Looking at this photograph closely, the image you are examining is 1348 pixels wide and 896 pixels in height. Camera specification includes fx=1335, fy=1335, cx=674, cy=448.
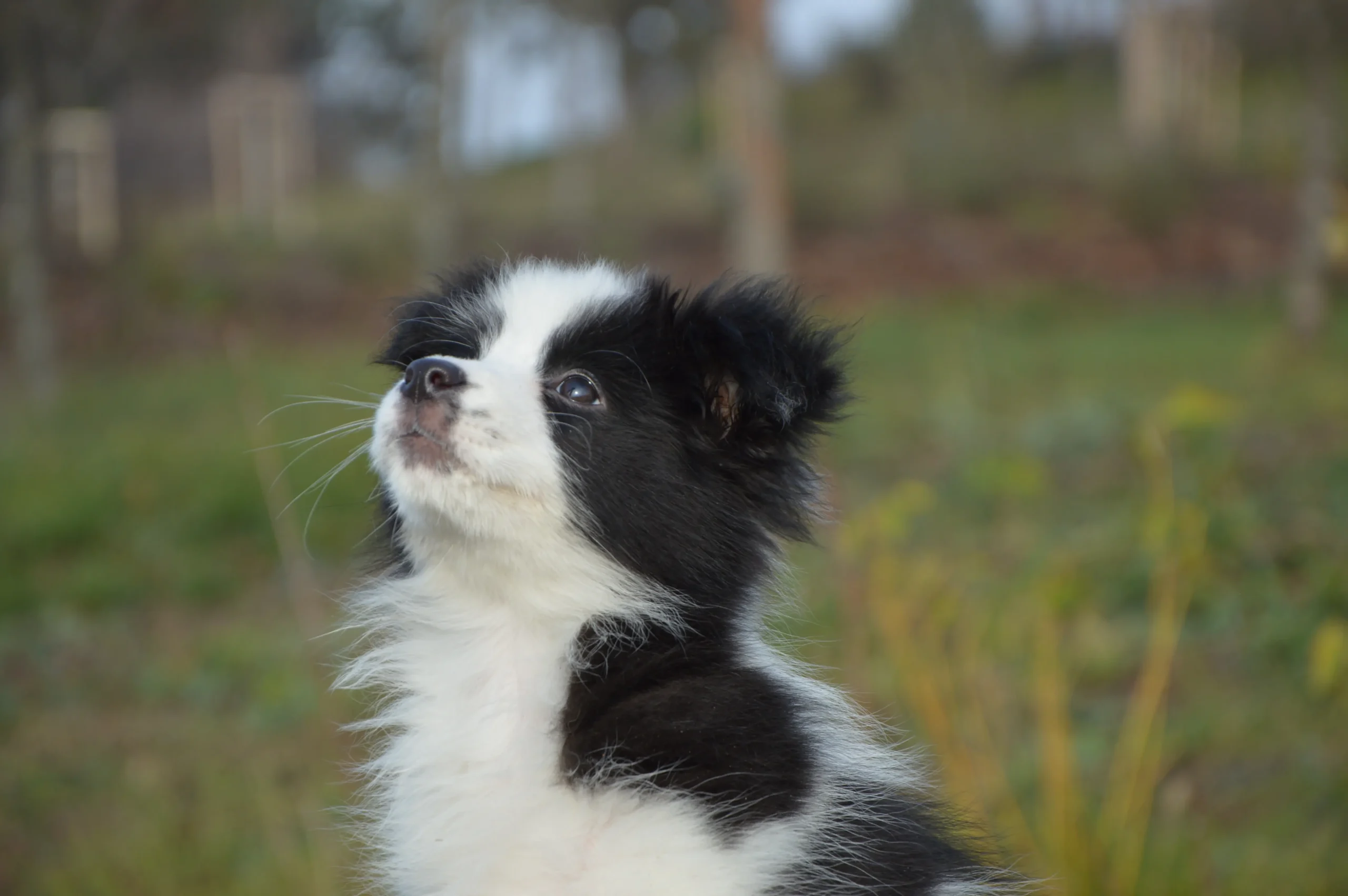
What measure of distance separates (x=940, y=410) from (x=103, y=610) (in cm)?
592

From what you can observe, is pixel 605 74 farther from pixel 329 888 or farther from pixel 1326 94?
pixel 329 888

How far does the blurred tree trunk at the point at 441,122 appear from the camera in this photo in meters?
12.6

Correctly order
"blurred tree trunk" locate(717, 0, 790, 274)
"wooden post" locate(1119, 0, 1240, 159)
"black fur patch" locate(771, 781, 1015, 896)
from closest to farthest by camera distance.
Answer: "black fur patch" locate(771, 781, 1015, 896), "blurred tree trunk" locate(717, 0, 790, 274), "wooden post" locate(1119, 0, 1240, 159)

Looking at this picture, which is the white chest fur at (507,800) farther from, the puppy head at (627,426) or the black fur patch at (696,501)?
the puppy head at (627,426)

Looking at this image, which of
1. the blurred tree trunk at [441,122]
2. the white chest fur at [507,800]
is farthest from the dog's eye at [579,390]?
the blurred tree trunk at [441,122]

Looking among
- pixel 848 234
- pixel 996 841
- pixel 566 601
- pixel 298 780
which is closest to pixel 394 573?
pixel 566 601

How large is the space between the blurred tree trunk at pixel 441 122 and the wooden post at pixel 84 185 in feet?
20.0

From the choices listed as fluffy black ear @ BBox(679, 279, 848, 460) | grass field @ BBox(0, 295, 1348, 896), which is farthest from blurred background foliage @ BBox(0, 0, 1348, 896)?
fluffy black ear @ BBox(679, 279, 848, 460)

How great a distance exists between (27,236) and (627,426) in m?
10.1

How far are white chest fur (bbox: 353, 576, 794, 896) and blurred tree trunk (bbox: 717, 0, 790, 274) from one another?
4.92 m

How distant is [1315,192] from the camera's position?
481 inches

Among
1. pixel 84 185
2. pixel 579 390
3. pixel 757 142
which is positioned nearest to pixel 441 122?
pixel 757 142

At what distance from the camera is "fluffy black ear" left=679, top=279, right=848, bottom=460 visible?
2637 millimetres

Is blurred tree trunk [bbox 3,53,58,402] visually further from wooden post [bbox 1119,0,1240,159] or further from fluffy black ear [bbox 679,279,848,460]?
wooden post [bbox 1119,0,1240,159]
